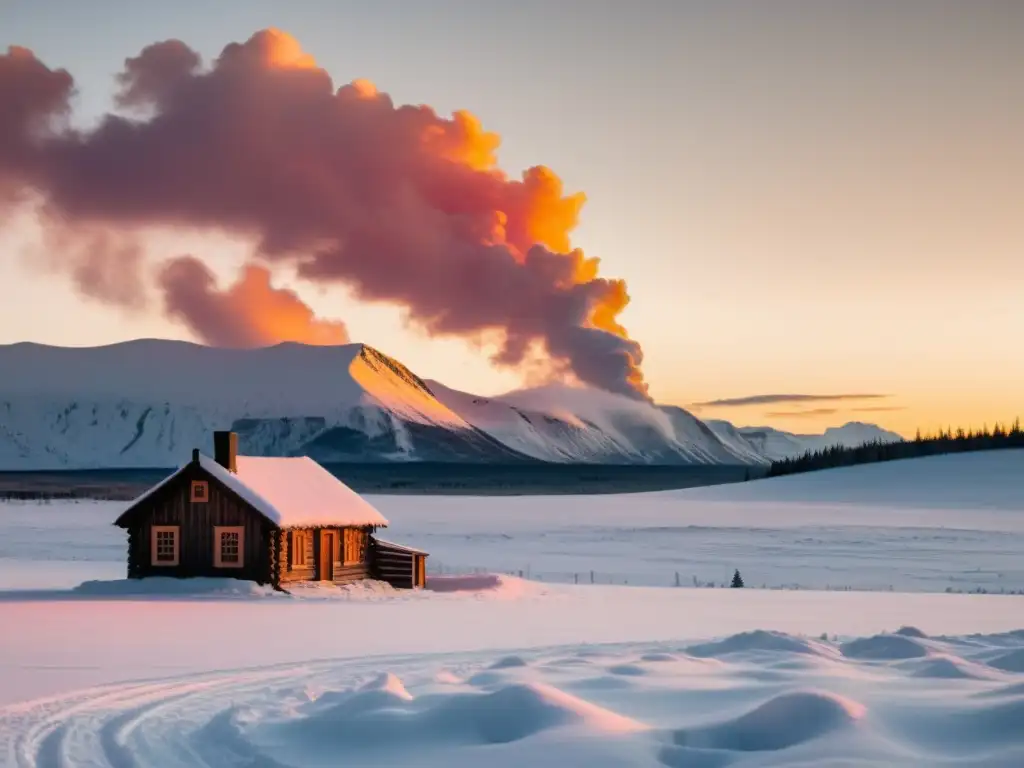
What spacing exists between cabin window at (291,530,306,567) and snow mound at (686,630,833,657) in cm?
2221

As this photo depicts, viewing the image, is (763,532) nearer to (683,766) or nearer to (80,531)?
(80,531)

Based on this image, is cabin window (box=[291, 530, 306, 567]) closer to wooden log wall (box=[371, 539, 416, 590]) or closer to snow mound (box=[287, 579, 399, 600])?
snow mound (box=[287, 579, 399, 600])

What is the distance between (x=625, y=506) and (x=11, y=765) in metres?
95.3

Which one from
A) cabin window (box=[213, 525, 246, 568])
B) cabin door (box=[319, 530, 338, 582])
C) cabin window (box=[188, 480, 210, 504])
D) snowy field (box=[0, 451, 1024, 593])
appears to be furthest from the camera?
snowy field (box=[0, 451, 1024, 593])

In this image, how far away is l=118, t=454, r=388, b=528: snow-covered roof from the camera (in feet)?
137

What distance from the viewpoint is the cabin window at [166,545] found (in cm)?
4238

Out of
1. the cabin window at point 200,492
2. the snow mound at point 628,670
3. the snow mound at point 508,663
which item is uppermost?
the cabin window at point 200,492

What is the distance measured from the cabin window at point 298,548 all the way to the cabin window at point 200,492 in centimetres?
294

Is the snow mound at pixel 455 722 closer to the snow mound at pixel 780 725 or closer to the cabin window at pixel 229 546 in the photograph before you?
the snow mound at pixel 780 725

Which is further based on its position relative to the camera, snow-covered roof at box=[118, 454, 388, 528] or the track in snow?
snow-covered roof at box=[118, 454, 388, 528]

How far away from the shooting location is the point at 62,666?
75.5ft

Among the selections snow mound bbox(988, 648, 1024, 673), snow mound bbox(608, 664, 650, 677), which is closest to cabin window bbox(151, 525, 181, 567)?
snow mound bbox(608, 664, 650, 677)

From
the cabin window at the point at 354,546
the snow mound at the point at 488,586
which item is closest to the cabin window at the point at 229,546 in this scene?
the cabin window at the point at 354,546

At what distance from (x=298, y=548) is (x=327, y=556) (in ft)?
4.62
